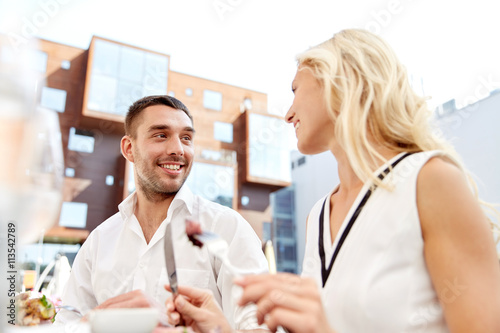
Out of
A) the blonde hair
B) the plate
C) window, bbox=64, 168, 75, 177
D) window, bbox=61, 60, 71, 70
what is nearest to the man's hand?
the plate

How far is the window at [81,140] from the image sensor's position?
40.2 ft

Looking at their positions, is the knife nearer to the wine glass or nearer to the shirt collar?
the wine glass

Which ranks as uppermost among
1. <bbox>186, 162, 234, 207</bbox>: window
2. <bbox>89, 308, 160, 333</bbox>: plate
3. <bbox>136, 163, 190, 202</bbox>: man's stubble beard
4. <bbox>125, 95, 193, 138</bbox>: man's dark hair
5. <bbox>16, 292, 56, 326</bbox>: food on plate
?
<bbox>186, 162, 234, 207</bbox>: window

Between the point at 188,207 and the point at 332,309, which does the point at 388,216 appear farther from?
the point at 188,207

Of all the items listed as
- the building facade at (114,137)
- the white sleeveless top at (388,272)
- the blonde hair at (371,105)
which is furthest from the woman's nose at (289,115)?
the building facade at (114,137)

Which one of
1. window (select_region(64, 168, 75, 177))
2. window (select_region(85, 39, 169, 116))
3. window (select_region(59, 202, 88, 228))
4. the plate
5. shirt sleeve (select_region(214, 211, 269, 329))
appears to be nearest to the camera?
the plate

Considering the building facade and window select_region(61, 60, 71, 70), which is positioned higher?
window select_region(61, 60, 71, 70)

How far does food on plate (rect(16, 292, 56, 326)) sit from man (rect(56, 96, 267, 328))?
1.14ft

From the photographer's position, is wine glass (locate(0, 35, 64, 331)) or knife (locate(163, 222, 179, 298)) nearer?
wine glass (locate(0, 35, 64, 331))

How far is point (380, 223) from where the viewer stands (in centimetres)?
89

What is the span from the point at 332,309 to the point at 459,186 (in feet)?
1.27

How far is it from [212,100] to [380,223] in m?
14.6

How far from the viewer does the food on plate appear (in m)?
1.02

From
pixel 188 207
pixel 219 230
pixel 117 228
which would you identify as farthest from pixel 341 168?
pixel 117 228
